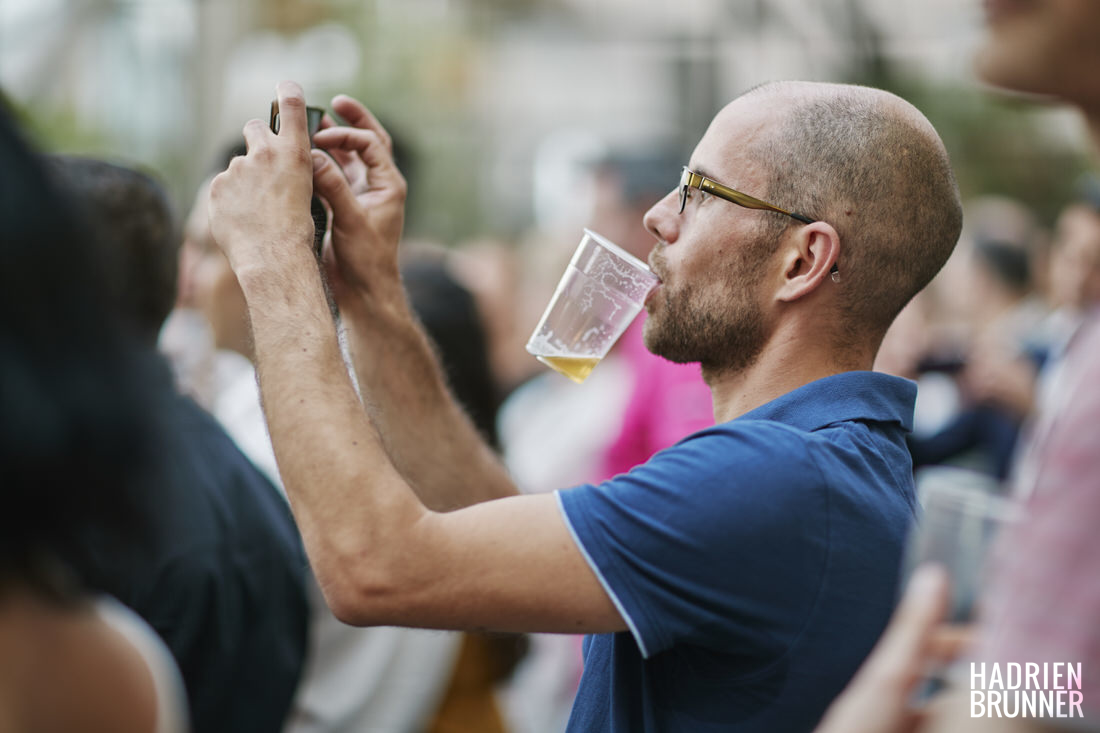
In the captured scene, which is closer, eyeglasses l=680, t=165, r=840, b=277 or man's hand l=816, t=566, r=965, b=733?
man's hand l=816, t=566, r=965, b=733

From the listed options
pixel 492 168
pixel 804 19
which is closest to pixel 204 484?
pixel 804 19

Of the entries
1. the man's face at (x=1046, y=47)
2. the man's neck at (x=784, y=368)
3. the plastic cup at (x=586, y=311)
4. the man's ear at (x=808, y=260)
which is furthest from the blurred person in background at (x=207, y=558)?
the man's face at (x=1046, y=47)

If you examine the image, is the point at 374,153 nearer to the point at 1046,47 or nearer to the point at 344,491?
the point at 344,491

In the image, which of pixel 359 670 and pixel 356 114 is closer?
pixel 356 114

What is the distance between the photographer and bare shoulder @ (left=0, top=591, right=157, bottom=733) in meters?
1.02

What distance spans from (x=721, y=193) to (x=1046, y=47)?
0.82 meters

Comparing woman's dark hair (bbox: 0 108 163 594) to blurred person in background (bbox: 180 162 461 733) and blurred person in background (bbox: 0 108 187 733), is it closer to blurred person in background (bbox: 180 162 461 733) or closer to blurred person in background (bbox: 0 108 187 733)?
blurred person in background (bbox: 0 108 187 733)

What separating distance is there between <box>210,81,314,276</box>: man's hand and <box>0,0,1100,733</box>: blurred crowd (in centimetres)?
24

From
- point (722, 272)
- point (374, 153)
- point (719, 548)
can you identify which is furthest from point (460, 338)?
point (719, 548)

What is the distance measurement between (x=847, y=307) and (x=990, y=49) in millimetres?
710

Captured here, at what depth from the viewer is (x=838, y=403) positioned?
198 centimetres

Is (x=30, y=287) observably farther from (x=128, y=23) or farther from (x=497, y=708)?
(x=128, y=23)

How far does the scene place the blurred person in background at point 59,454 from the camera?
996 mm

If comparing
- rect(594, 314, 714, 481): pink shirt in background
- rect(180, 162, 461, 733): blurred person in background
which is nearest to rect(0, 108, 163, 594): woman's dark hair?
rect(180, 162, 461, 733): blurred person in background
